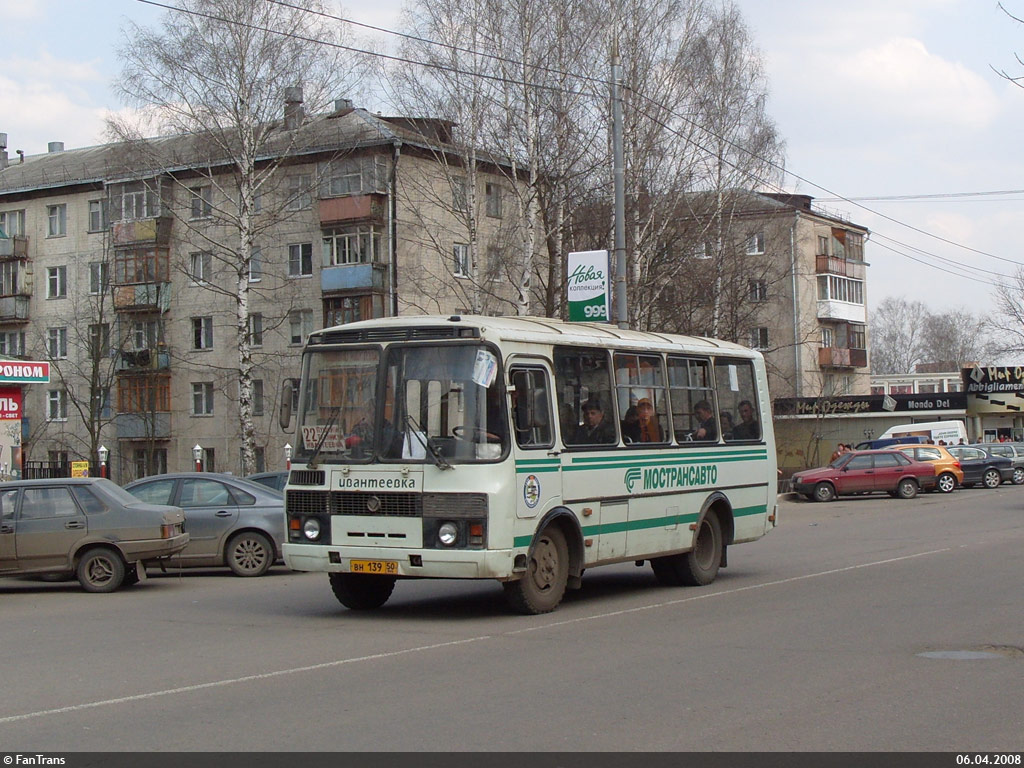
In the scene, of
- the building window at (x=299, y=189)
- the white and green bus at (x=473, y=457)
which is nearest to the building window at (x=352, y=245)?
the building window at (x=299, y=189)

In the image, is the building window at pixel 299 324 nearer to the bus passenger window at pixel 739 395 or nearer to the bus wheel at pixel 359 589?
the bus passenger window at pixel 739 395

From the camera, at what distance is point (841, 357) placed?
75.4m

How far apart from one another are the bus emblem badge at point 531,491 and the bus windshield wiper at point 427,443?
0.77 meters

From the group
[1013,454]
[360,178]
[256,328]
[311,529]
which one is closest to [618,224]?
[311,529]

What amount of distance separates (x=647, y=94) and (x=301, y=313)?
69.3ft

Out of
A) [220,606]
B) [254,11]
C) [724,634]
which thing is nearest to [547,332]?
[724,634]

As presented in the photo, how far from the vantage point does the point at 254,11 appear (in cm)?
3569

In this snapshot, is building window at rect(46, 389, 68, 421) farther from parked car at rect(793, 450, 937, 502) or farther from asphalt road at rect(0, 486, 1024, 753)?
asphalt road at rect(0, 486, 1024, 753)

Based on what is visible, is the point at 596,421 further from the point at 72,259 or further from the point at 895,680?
the point at 72,259

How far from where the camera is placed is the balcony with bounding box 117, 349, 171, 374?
54.1 m

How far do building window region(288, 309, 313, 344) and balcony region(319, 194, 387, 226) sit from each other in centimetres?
438

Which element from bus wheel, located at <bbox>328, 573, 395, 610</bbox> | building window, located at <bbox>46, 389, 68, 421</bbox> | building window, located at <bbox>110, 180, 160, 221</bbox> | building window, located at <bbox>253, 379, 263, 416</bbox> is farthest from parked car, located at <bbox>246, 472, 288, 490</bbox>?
building window, located at <bbox>46, 389, 68, 421</bbox>

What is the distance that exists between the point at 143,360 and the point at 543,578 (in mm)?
45717

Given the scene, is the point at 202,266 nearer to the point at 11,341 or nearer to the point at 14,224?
the point at 14,224
